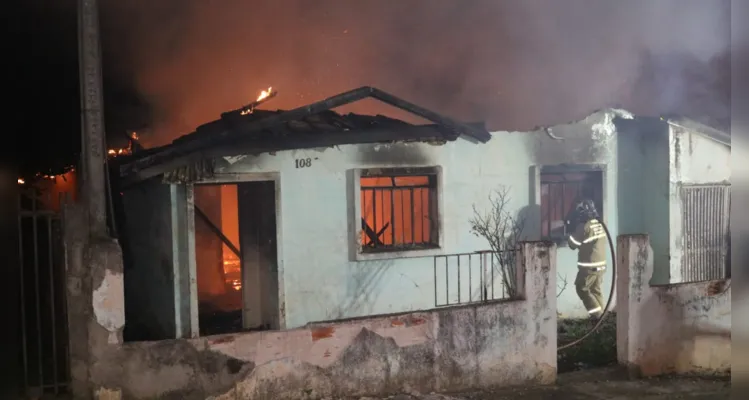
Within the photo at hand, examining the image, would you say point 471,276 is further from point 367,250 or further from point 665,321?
point 665,321

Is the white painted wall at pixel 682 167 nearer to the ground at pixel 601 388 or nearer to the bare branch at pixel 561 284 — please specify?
the bare branch at pixel 561 284

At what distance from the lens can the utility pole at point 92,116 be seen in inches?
205

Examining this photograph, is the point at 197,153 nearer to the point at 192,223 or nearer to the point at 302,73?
the point at 192,223

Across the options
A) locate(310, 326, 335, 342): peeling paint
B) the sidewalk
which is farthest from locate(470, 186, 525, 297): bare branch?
locate(310, 326, 335, 342): peeling paint

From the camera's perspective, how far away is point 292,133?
793 centimetres

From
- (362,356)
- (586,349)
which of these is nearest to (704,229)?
(586,349)

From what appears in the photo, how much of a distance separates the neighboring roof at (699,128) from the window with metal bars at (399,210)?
4.09 m

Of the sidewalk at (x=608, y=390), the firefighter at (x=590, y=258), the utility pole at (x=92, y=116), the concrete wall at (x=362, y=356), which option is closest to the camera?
the concrete wall at (x=362, y=356)

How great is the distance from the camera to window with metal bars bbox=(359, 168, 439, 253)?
29.2 feet

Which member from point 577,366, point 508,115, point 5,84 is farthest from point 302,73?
point 577,366

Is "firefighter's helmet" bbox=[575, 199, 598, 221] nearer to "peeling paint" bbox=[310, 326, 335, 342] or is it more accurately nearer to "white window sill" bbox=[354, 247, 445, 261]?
"white window sill" bbox=[354, 247, 445, 261]

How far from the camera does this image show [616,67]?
612 inches

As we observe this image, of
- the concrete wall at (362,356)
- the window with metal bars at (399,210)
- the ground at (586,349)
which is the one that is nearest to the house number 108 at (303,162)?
the window with metal bars at (399,210)

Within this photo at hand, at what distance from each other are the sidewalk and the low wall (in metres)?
0.23
